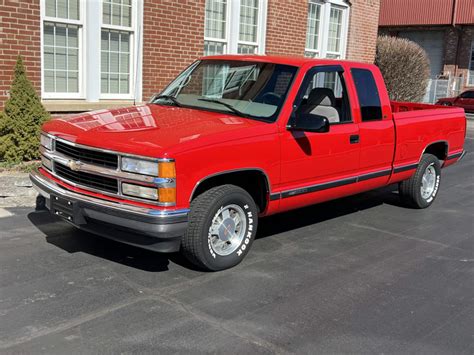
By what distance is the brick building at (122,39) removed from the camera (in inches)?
353

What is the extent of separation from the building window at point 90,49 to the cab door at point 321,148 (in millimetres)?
4939

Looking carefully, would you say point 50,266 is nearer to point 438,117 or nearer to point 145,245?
point 145,245

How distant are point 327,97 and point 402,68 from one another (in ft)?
59.9

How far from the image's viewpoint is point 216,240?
5066 mm

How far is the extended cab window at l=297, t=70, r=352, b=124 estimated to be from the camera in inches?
237

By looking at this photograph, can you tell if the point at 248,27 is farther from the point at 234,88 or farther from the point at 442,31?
the point at 442,31

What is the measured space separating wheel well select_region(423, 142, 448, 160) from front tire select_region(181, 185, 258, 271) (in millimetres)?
3837

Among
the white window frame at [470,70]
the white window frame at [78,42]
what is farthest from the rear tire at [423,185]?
the white window frame at [470,70]

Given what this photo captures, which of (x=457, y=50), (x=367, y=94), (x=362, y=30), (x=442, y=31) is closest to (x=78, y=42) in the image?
(x=367, y=94)

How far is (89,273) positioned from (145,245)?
27.3 inches


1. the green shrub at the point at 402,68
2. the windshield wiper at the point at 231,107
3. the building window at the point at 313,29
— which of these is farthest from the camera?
the green shrub at the point at 402,68

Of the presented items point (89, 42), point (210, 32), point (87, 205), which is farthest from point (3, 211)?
point (210, 32)

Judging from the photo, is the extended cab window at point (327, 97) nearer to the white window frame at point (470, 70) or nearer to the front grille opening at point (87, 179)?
the front grille opening at point (87, 179)

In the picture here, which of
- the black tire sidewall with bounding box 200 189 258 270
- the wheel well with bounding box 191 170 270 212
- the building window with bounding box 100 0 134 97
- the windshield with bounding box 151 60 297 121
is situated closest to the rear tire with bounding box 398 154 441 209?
the windshield with bounding box 151 60 297 121
